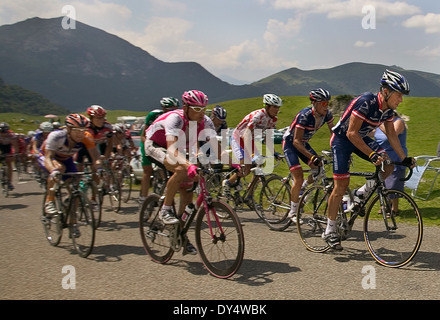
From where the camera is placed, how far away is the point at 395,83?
4.92 metres

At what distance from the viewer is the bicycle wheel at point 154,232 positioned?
533 centimetres

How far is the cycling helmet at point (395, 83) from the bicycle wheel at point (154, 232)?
3.31 meters

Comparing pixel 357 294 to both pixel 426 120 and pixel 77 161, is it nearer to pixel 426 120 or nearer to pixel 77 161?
pixel 77 161

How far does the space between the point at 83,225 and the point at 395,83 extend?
4.71 meters

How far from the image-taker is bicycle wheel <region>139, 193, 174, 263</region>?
5328mm

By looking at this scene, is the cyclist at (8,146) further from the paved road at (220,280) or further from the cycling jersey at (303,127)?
the cycling jersey at (303,127)

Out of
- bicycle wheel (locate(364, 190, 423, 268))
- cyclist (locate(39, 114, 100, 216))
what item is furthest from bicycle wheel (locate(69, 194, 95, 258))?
bicycle wheel (locate(364, 190, 423, 268))

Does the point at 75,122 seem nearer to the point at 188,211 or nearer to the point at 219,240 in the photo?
the point at 188,211

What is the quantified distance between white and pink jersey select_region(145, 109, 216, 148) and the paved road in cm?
→ 170

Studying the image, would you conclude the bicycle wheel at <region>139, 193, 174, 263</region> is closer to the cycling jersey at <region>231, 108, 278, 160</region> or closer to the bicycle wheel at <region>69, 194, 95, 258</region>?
the bicycle wheel at <region>69, 194, 95, 258</region>

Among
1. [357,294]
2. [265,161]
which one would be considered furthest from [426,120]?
[357,294]

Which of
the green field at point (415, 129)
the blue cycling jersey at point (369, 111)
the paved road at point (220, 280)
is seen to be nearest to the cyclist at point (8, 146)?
the paved road at point (220, 280)
